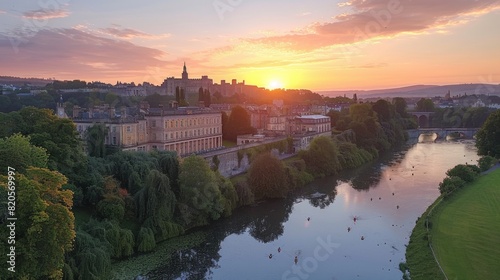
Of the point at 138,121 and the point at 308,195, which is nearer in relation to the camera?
the point at 308,195

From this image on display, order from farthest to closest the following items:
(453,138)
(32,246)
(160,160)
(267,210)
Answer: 1. (453,138)
2. (267,210)
3. (160,160)
4. (32,246)

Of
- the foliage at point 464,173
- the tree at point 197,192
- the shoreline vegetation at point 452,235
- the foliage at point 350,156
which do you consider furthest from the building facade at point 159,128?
the foliage at point 464,173

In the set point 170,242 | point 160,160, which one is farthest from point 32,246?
→ point 160,160

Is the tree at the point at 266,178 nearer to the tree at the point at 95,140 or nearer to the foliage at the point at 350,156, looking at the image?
the tree at the point at 95,140

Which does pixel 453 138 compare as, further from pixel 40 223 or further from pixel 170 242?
pixel 40 223

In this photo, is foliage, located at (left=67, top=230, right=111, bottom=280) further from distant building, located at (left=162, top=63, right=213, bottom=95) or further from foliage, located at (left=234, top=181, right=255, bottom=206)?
distant building, located at (left=162, top=63, right=213, bottom=95)

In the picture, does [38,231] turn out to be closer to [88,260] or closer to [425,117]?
[88,260]

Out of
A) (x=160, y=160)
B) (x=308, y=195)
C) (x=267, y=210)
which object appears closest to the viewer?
(x=160, y=160)
